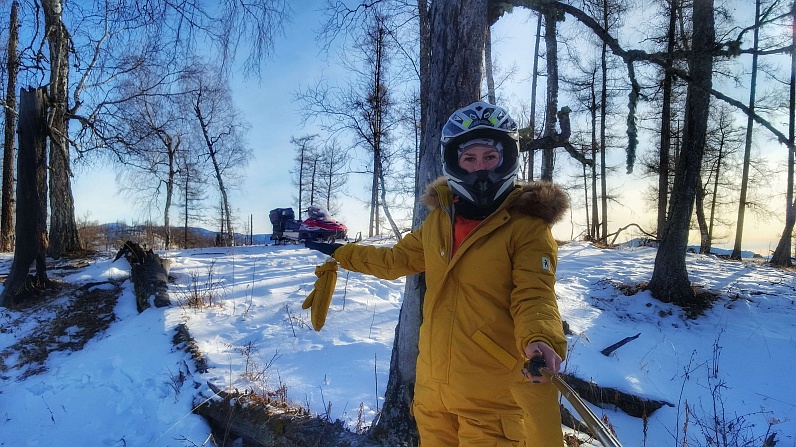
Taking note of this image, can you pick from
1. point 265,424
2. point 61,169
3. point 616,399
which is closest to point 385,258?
point 265,424

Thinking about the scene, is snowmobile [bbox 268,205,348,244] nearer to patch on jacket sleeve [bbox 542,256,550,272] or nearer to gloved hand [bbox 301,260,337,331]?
gloved hand [bbox 301,260,337,331]

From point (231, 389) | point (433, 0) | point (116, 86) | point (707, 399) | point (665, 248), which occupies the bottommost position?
point (707, 399)

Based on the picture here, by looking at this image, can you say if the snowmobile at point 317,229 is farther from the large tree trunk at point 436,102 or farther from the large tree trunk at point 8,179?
the large tree trunk at point 436,102

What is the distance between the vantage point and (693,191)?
7.59 metres

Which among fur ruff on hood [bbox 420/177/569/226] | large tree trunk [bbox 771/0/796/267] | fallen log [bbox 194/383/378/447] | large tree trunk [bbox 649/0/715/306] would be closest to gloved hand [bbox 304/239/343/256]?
fur ruff on hood [bbox 420/177/569/226]

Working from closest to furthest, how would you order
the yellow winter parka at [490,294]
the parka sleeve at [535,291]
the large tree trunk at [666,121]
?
the parka sleeve at [535,291] → the yellow winter parka at [490,294] → the large tree trunk at [666,121]

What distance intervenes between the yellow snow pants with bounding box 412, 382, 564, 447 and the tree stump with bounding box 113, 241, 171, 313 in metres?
4.73

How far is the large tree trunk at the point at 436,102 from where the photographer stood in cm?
263

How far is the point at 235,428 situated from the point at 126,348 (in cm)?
225

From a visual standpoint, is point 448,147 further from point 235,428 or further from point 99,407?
point 99,407

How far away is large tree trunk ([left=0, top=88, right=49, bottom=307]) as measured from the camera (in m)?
5.96

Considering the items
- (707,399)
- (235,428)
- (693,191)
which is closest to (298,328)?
(235,428)

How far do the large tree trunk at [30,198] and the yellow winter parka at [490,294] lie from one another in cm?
691

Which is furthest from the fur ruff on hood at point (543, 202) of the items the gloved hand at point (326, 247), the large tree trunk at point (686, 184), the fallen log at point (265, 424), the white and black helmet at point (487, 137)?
the large tree trunk at point (686, 184)
